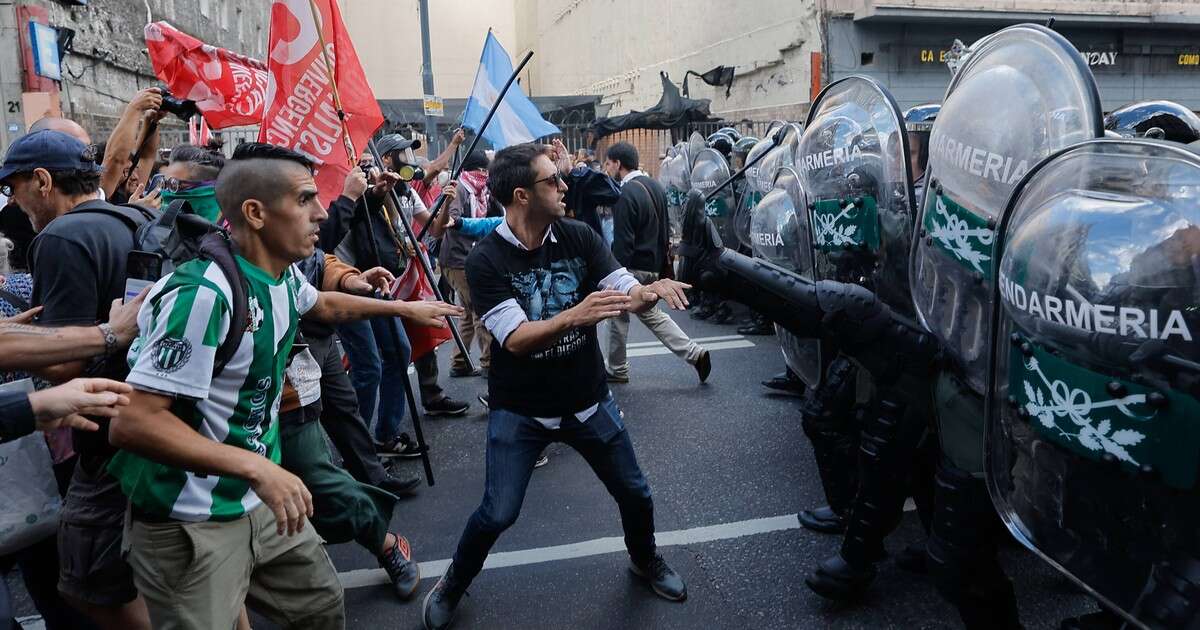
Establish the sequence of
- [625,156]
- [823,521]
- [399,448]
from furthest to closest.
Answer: [625,156], [399,448], [823,521]

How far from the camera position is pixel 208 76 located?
5.07 metres

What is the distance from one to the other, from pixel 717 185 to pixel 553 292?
5402mm

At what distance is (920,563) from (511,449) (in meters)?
1.86

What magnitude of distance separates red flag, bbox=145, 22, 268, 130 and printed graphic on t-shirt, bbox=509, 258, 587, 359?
288 centimetres

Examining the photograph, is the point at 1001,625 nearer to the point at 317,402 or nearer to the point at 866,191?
the point at 866,191

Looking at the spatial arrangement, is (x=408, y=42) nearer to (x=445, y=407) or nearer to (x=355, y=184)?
(x=445, y=407)

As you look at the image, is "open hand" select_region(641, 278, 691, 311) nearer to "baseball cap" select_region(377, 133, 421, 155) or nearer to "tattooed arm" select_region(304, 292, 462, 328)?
"tattooed arm" select_region(304, 292, 462, 328)

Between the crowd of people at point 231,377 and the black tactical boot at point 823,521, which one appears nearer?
the crowd of people at point 231,377

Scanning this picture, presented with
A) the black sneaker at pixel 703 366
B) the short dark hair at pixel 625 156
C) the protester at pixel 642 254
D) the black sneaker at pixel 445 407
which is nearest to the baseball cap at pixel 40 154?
the black sneaker at pixel 445 407

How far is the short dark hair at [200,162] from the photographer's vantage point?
3545 mm

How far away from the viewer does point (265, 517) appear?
7.48 ft

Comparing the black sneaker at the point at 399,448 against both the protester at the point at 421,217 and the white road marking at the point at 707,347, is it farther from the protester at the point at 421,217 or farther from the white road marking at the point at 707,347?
the white road marking at the point at 707,347

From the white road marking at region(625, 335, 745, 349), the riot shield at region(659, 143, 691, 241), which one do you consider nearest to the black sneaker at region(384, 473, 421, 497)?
the white road marking at region(625, 335, 745, 349)

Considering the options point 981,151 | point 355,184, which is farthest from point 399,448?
point 981,151
